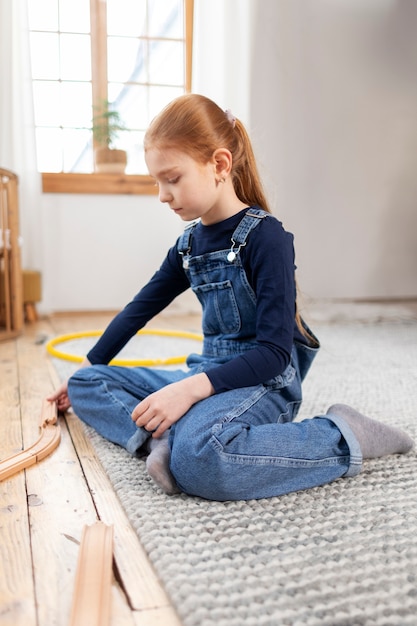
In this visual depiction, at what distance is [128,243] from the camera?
276 centimetres

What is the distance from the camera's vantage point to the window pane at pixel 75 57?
2.76 m

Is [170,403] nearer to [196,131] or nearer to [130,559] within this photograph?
[130,559]

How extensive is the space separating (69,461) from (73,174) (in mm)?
1939

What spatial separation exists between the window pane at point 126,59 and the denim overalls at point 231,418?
2062mm

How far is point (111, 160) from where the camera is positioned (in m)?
2.76

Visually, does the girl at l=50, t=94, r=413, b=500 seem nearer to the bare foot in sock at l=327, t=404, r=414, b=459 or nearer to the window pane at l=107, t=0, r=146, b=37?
the bare foot in sock at l=327, t=404, r=414, b=459

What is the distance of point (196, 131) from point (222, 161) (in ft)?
Result: 0.21

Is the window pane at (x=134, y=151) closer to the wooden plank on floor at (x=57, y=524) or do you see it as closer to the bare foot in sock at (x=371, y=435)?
the wooden plank on floor at (x=57, y=524)

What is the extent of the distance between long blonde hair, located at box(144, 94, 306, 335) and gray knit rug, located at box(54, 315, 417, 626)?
482 mm

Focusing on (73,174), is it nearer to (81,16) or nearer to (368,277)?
(81,16)

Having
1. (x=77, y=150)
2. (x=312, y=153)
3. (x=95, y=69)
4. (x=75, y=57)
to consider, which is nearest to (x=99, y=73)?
(x=95, y=69)

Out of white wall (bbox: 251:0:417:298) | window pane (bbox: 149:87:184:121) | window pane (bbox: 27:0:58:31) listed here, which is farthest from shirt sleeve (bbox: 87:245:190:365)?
window pane (bbox: 27:0:58:31)

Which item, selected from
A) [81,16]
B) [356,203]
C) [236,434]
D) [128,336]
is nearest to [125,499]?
[236,434]

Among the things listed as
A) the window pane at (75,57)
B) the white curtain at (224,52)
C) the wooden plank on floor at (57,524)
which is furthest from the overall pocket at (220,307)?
the window pane at (75,57)
